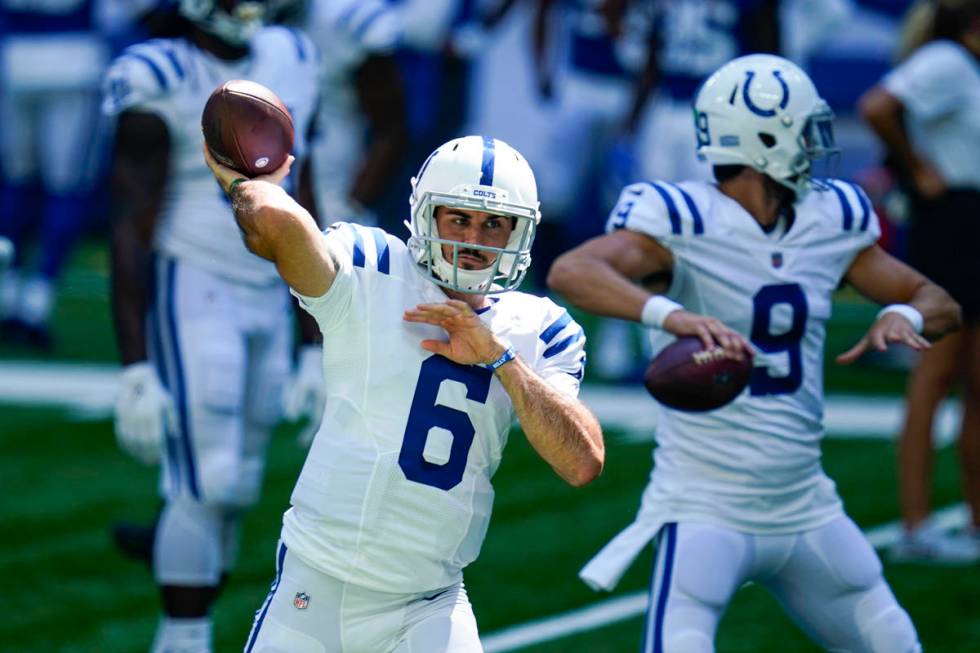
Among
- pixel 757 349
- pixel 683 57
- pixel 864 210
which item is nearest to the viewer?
pixel 757 349

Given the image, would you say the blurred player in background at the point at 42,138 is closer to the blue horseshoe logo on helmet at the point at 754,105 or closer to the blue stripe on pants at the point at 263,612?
the blue horseshoe logo on helmet at the point at 754,105

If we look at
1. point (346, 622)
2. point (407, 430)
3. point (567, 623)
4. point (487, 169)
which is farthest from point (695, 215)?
point (567, 623)

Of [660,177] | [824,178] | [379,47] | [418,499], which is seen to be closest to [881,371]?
[660,177]

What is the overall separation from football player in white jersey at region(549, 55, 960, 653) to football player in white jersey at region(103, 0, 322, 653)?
1086 millimetres

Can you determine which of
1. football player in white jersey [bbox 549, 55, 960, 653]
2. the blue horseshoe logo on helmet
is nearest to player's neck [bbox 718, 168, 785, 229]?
football player in white jersey [bbox 549, 55, 960, 653]

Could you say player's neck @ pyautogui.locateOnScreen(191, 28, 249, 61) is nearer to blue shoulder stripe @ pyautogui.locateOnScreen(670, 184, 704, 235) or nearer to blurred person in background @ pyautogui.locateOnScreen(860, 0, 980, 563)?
blue shoulder stripe @ pyautogui.locateOnScreen(670, 184, 704, 235)

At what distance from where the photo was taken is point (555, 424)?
336 centimetres

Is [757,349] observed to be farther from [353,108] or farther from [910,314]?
[353,108]

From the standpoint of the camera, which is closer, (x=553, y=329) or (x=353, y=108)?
(x=553, y=329)

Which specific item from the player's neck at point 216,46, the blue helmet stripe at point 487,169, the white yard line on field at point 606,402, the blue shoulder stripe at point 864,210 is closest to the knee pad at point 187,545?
the player's neck at point 216,46

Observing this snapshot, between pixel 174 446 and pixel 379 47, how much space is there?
195 cm

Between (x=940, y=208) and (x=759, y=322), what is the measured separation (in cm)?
226

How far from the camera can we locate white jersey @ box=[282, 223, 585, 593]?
3.42m

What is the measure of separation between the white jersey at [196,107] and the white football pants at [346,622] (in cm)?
148
